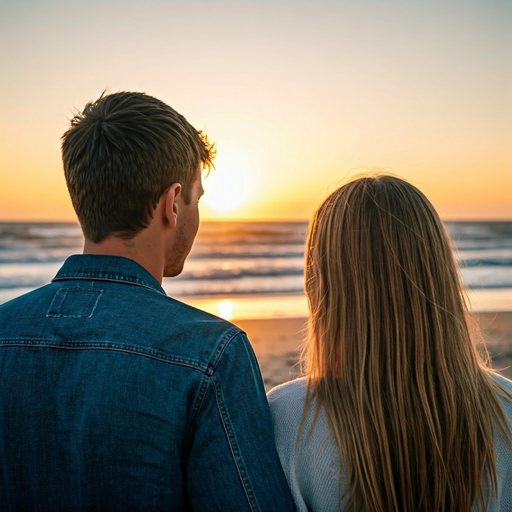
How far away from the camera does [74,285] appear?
1.62m

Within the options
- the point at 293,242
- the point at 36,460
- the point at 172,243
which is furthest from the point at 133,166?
the point at 293,242

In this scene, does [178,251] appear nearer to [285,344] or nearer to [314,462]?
[314,462]

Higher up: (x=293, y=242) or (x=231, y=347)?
(x=231, y=347)

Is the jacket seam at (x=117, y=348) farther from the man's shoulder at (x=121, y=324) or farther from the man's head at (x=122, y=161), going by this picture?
the man's head at (x=122, y=161)

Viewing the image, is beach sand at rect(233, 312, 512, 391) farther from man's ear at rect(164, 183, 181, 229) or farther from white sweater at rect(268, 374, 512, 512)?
man's ear at rect(164, 183, 181, 229)

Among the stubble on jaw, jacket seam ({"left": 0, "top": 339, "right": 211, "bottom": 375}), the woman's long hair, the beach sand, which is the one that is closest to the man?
jacket seam ({"left": 0, "top": 339, "right": 211, "bottom": 375})

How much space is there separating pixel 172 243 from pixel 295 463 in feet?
2.50

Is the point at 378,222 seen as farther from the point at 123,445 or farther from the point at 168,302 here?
the point at 123,445

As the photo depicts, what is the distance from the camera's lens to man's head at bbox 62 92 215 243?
167cm

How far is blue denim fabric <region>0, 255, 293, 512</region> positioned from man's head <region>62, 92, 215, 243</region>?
0.22 metres

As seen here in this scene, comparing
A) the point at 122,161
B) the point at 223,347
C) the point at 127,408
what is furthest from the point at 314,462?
the point at 122,161

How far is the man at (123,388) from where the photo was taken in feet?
4.85

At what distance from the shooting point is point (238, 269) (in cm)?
1662

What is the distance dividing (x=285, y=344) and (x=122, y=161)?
5.98 m
